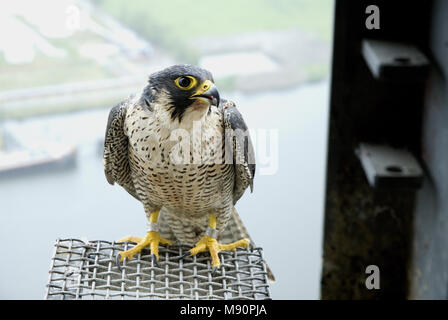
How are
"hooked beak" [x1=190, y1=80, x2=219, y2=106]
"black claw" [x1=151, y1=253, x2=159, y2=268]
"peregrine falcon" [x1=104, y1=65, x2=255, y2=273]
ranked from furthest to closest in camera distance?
"black claw" [x1=151, y1=253, x2=159, y2=268]
"peregrine falcon" [x1=104, y1=65, x2=255, y2=273]
"hooked beak" [x1=190, y1=80, x2=219, y2=106]

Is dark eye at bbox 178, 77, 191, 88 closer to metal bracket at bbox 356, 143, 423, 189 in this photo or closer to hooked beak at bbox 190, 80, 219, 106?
hooked beak at bbox 190, 80, 219, 106

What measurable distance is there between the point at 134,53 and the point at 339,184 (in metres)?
1.38

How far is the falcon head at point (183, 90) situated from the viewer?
2.13 m

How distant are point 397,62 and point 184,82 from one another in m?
0.92

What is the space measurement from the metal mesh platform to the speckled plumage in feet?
0.67

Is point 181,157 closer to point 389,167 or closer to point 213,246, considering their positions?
point 213,246

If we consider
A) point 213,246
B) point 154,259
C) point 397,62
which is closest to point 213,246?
point 213,246

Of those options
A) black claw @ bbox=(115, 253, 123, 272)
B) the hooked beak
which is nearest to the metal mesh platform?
black claw @ bbox=(115, 253, 123, 272)

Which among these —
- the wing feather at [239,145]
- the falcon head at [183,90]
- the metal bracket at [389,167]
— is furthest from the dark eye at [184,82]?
the metal bracket at [389,167]

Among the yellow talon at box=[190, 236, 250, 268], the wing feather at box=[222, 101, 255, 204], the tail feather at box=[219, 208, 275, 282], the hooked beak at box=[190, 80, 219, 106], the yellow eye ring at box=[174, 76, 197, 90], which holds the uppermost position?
the yellow eye ring at box=[174, 76, 197, 90]

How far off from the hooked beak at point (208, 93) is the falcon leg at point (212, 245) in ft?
2.41

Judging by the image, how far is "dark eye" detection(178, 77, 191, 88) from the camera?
2.15m

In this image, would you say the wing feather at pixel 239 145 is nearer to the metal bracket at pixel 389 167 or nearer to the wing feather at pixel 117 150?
the wing feather at pixel 117 150
